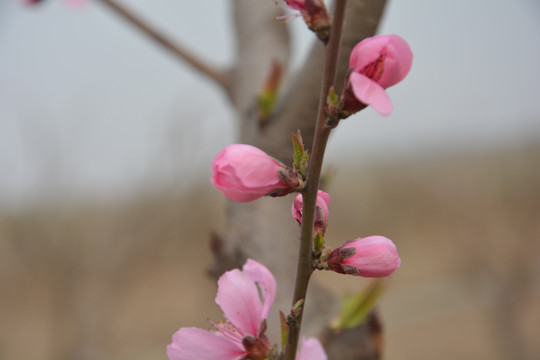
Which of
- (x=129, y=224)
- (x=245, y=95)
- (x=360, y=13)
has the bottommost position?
(x=129, y=224)

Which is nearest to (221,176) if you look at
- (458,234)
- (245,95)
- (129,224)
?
(245,95)

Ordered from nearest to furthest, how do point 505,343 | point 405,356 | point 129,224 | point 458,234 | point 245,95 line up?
point 245,95 < point 129,224 < point 505,343 < point 458,234 < point 405,356

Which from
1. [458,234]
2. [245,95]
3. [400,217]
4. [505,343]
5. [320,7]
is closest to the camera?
[320,7]

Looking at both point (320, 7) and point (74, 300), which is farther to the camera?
point (74, 300)

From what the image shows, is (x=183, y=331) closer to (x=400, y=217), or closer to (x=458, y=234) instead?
(x=458, y=234)

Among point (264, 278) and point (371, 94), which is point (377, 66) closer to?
point (371, 94)

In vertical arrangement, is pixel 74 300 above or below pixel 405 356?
above

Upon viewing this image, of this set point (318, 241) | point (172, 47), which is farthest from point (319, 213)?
point (172, 47)

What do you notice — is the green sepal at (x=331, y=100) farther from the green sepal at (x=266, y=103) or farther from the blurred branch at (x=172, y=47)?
the blurred branch at (x=172, y=47)
